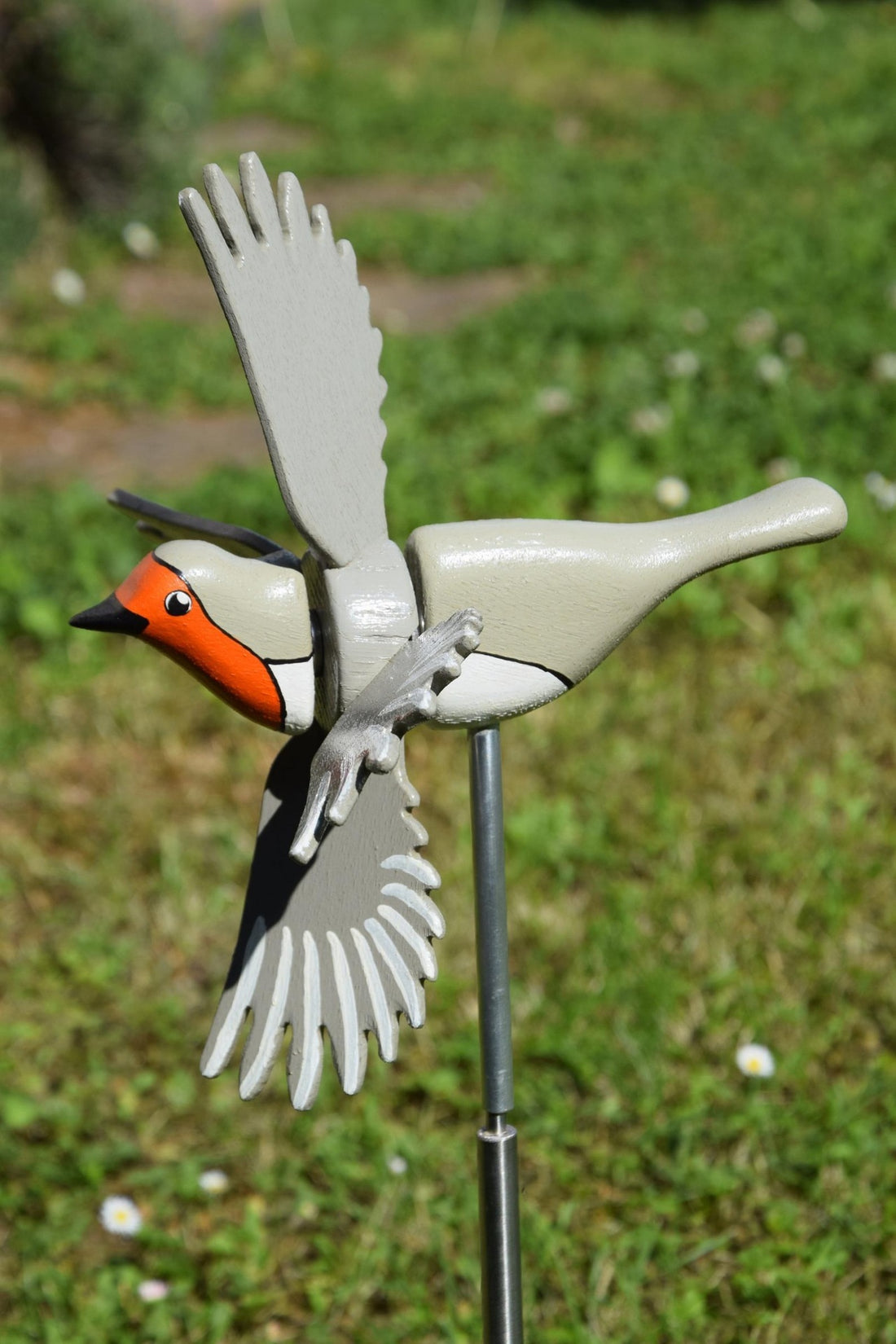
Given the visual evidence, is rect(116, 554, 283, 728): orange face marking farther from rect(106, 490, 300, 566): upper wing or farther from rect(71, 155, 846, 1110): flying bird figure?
rect(106, 490, 300, 566): upper wing

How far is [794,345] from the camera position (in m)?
3.92

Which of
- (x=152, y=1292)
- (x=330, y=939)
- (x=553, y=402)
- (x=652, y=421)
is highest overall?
(x=553, y=402)

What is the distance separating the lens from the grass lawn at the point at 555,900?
1.82 metres

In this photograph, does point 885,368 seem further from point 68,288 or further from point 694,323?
point 68,288

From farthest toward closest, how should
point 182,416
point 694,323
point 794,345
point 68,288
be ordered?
point 68,288 → point 182,416 → point 694,323 → point 794,345

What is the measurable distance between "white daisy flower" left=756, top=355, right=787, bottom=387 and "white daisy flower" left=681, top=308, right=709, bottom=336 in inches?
15.5

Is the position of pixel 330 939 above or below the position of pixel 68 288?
below

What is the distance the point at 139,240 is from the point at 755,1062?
458cm

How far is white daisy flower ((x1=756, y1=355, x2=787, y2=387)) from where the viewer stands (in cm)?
374

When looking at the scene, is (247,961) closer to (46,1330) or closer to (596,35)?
(46,1330)

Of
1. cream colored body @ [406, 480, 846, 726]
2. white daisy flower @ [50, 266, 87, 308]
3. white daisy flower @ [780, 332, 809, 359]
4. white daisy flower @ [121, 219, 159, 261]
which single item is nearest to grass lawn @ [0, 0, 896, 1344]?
white daisy flower @ [780, 332, 809, 359]

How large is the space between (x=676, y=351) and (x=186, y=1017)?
9.27 ft

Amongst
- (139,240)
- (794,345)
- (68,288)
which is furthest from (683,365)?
(139,240)

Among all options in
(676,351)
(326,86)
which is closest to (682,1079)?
(676,351)
